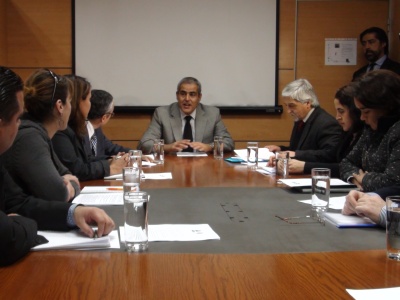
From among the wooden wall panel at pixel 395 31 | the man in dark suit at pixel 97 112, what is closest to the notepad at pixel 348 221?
the man in dark suit at pixel 97 112

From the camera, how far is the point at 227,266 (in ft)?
4.53

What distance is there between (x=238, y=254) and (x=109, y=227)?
0.41 metres

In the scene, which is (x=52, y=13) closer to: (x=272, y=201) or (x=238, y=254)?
(x=272, y=201)

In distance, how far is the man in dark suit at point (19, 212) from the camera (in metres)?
1.41

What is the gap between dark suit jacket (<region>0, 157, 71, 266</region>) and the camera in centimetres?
139

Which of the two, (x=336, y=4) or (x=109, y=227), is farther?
(x=336, y=4)

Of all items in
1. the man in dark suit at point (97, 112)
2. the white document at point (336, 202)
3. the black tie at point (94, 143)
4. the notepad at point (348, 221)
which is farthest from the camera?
the black tie at point (94, 143)

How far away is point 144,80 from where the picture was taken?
5.85 meters

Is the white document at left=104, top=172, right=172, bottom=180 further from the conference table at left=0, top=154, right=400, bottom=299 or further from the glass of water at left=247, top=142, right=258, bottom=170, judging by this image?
the conference table at left=0, top=154, right=400, bottom=299

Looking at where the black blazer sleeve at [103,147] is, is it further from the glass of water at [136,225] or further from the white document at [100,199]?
the glass of water at [136,225]

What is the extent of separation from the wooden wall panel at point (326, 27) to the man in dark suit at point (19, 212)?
177 inches

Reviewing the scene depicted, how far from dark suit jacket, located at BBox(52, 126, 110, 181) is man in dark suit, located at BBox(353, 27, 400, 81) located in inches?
139

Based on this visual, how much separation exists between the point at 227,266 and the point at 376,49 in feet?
15.8

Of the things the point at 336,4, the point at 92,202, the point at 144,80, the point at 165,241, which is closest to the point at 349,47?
the point at 336,4
